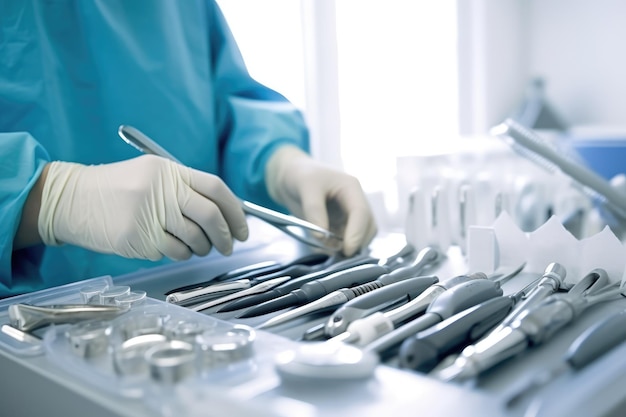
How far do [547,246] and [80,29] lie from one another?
2.11 feet

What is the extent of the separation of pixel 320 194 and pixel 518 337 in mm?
506

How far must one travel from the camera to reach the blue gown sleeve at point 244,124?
3.28 ft

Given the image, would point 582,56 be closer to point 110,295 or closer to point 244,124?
point 244,124

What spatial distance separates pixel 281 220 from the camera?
2.46 ft

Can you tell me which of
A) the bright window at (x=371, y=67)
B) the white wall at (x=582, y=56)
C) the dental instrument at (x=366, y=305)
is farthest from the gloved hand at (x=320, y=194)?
the white wall at (x=582, y=56)

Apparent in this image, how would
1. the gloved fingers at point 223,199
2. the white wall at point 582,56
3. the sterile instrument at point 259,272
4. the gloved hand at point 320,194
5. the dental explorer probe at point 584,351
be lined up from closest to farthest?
the dental explorer probe at point 584,351, the sterile instrument at point 259,272, the gloved fingers at point 223,199, the gloved hand at point 320,194, the white wall at point 582,56

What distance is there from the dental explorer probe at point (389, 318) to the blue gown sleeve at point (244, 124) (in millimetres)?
509

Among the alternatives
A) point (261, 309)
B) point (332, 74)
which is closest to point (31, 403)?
point (261, 309)

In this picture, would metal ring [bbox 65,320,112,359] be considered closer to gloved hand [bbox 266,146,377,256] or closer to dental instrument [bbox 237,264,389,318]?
dental instrument [bbox 237,264,389,318]

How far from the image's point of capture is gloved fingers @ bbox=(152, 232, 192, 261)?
2.21ft

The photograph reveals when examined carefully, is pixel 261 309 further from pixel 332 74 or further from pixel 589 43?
pixel 589 43

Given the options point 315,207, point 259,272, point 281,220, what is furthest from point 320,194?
point 259,272

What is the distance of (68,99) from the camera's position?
83cm

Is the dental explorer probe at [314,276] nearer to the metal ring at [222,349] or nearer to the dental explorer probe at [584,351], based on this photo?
the metal ring at [222,349]
